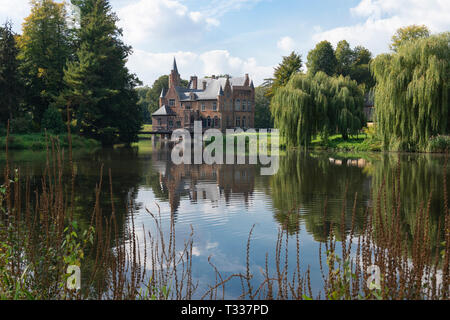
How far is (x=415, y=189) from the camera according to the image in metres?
12.8

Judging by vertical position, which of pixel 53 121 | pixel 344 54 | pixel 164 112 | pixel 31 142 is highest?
pixel 344 54

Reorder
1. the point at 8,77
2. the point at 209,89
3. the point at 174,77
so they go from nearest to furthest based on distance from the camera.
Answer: the point at 8,77 < the point at 209,89 < the point at 174,77

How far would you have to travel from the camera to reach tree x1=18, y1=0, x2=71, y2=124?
4059 centimetres

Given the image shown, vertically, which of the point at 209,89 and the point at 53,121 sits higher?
the point at 209,89

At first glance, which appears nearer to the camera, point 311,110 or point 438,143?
point 438,143

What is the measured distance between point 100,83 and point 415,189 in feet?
109

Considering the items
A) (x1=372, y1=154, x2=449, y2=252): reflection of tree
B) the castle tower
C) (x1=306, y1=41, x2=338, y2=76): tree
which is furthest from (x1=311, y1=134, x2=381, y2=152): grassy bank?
the castle tower

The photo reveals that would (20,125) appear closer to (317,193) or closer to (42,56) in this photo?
(42,56)

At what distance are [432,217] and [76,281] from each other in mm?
8144

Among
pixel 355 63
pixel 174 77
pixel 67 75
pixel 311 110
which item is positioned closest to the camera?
pixel 311 110

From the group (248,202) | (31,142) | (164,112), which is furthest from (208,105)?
(248,202)

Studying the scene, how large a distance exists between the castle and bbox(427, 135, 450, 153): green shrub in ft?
156
